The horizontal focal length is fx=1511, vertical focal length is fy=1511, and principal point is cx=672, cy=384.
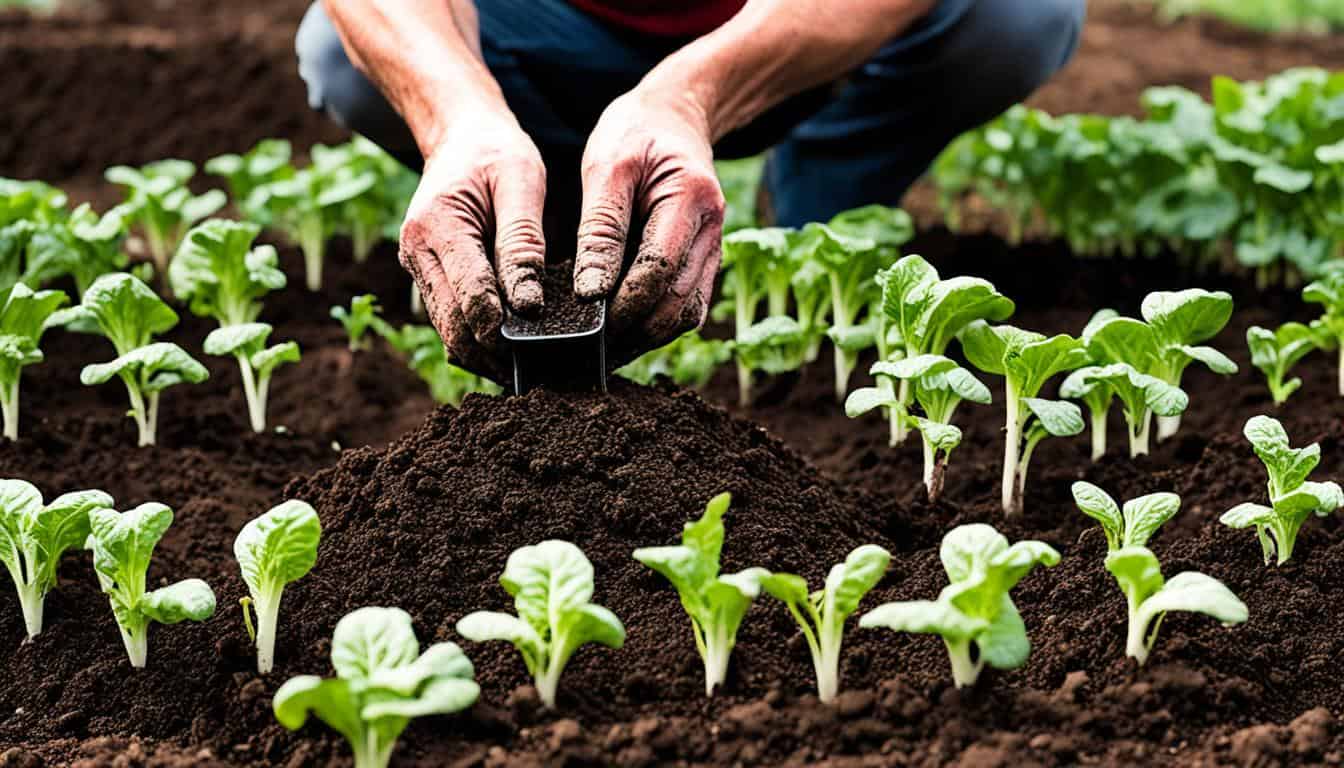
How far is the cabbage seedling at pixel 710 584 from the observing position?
1931 millimetres

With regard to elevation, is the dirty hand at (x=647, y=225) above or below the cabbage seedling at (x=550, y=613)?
above

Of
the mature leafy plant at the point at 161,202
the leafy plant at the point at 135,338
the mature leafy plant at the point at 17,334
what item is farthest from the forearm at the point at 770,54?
the mature leafy plant at the point at 161,202

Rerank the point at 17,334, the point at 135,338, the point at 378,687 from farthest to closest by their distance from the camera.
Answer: the point at 135,338 < the point at 17,334 < the point at 378,687

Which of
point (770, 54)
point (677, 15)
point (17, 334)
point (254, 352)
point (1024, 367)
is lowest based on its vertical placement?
point (254, 352)

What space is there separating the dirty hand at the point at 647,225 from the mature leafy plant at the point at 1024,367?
50cm

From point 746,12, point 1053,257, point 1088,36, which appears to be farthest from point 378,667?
point 1088,36

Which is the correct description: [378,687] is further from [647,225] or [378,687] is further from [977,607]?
[647,225]

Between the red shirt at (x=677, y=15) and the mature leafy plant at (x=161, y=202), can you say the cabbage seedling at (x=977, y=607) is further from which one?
the mature leafy plant at (x=161, y=202)

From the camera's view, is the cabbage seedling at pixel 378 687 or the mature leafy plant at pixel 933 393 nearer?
the cabbage seedling at pixel 378 687

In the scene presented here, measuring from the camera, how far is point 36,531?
91.7 inches

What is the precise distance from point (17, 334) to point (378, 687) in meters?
1.68

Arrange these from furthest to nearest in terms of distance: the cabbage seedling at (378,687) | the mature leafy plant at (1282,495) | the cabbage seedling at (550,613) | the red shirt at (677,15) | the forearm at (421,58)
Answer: the red shirt at (677,15) → the forearm at (421,58) → the mature leafy plant at (1282,495) → the cabbage seedling at (550,613) → the cabbage seedling at (378,687)

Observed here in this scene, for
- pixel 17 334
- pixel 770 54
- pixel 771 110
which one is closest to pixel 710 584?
pixel 770 54

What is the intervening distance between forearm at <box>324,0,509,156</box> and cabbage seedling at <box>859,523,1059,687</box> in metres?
1.41
